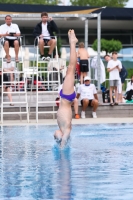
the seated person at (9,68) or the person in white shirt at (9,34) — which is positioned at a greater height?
the person in white shirt at (9,34)

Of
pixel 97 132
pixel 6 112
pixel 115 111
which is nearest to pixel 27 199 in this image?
pixel 97 132

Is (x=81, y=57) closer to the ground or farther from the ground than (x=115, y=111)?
farther from the ground

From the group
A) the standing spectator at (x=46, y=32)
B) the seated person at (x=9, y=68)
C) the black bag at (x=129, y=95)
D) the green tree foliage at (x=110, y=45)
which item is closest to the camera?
the standing spectator at (x=46, y=32)

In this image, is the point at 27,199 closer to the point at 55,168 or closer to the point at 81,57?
the point at 55,168

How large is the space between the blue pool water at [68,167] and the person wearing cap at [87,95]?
5668mm

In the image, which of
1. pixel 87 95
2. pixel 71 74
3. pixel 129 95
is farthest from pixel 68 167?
pixel 129 95

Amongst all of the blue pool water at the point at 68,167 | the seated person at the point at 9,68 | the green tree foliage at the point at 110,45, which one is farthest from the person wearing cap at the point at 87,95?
the green tree foliage at the point at 110,45

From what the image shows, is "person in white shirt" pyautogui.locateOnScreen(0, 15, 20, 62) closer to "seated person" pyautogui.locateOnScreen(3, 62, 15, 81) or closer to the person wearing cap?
"seated person" pyautogui.locateOnScreen(3, 62, 15, 81)

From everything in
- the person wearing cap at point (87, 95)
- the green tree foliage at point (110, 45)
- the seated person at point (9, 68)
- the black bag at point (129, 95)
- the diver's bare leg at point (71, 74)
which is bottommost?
the black bag at point (129, 95)

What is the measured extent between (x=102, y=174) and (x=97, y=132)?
619cm

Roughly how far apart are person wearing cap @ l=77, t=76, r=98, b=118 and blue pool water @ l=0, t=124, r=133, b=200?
567 centimetres

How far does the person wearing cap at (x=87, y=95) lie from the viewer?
1908 centimetres

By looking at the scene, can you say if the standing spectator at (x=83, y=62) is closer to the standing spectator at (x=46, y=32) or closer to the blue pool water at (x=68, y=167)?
the standing spectator at (x=46, y=32)

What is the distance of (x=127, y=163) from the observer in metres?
8.45
